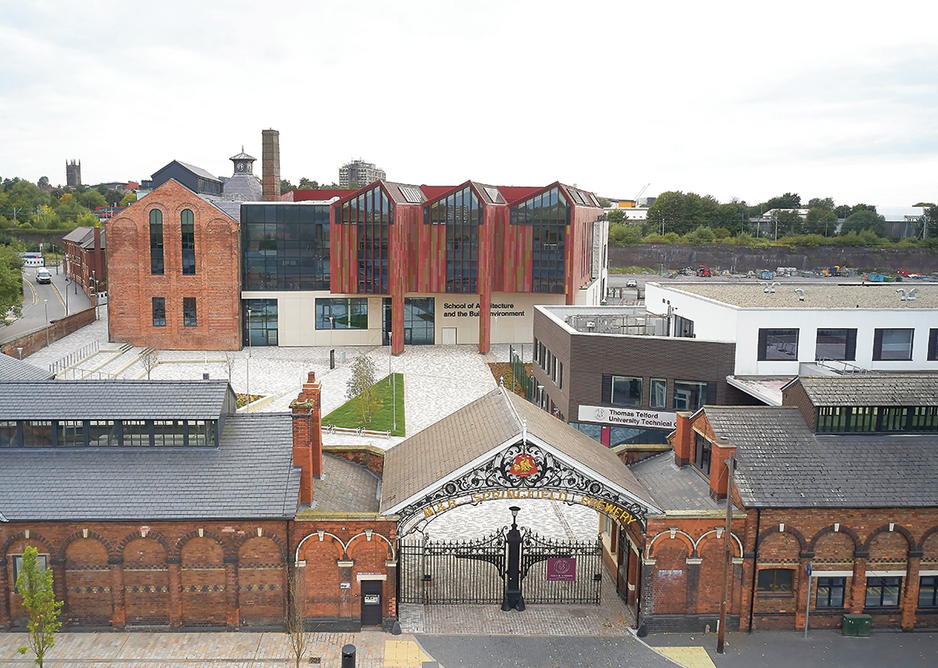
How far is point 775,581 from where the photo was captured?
67.5 feet

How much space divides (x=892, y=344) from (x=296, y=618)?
2820cm

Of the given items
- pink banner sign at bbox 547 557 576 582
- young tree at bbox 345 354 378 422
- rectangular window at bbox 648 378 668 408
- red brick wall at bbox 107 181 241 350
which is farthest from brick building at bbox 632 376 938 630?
red brick wall at bbox 107 181 241 350

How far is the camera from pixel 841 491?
2044 cm

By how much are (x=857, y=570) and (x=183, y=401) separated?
1846 cm

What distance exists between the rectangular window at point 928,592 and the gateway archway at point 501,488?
7493mm

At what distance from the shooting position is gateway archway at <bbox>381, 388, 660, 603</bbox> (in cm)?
1962

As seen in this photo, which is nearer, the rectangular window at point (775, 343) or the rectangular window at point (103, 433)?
the rectangular window at point (103, 433)

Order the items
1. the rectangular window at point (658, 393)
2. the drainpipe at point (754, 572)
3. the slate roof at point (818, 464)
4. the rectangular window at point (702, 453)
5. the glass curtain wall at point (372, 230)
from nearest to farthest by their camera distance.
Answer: the drainpipe at point (754, 572) < the slate roof at point (818, 464) < the rectangular window at point (702, 453) < the rectangular window at point (658, 393) < the glass curtain wall at point (372, 230)

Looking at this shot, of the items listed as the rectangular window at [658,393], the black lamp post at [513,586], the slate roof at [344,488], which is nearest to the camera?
the slate roof at [344,488]

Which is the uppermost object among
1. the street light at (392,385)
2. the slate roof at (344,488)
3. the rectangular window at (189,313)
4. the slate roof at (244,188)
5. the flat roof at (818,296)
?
the slate roof at (244,188)

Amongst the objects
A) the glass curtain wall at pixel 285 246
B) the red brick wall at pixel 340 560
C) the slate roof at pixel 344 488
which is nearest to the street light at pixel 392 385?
the glass curtain wall at pixel 285 246

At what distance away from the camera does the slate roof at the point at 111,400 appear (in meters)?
20.7

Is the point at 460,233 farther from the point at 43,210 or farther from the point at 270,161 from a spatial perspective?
the point at 43,210

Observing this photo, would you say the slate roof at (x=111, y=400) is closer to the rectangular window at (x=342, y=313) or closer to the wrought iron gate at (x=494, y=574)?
the wrought iron gate at (x=494, y=574)
